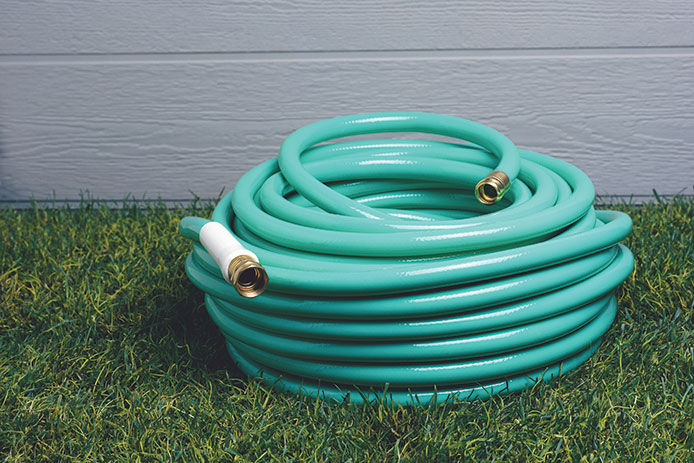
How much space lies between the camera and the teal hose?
1.34m

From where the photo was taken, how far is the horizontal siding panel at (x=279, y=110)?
8.05ft

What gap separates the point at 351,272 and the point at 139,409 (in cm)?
55

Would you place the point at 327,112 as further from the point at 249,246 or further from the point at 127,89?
the point at 249,246

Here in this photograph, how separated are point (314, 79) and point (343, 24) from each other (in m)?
0.22

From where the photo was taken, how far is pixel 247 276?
49.3 inches

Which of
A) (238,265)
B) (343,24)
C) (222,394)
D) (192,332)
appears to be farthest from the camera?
(343,24)

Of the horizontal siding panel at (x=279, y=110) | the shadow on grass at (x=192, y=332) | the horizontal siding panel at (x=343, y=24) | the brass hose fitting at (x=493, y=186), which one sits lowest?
the shadow on grass at (x=192, y=332)

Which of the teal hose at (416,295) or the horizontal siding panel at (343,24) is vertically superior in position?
the horizontal siding panel at (343,24)

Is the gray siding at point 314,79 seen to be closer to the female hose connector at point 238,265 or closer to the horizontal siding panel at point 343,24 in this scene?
the horizontal siding panel at point 343,24

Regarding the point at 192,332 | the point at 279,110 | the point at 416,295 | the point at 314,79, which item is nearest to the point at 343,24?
the point at 314,79

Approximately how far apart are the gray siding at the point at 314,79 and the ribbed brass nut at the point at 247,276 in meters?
1.35

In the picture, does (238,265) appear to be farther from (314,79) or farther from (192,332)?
(314,79)

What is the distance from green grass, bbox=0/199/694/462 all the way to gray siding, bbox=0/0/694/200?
556 millimetres

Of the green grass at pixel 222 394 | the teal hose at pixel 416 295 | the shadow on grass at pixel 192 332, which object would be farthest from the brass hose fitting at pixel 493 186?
the shadow on grass at pixel 192 332
